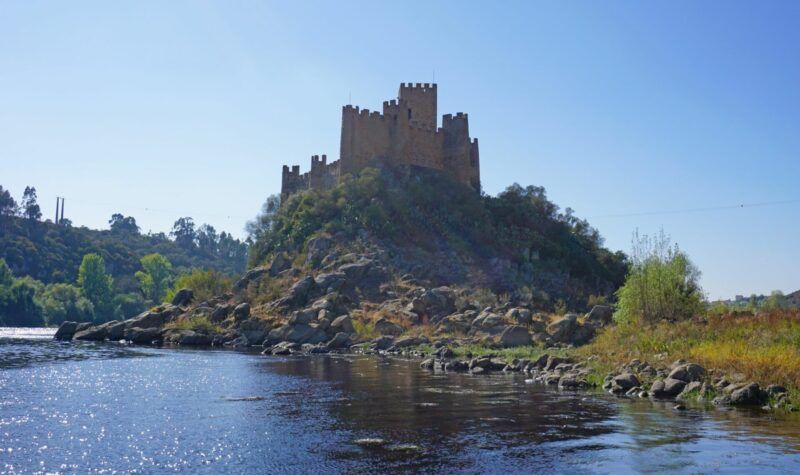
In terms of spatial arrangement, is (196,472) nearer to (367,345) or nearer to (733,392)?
(733,392)

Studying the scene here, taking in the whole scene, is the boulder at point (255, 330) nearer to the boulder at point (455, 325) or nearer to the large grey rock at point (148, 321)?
the large grey rock at point (148, 321)

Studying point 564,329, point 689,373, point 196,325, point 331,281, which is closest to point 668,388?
point 689,373

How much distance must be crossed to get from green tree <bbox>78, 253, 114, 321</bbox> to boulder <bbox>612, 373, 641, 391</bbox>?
3737 inches

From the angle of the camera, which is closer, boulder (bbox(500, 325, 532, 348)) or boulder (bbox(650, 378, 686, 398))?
boulder (bbox(650, 378, 686, 398))

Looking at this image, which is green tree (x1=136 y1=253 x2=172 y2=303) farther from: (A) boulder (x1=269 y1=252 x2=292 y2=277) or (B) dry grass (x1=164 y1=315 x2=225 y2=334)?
(B) dry grass (x1=164 y1=315 x2=225 y2=334)

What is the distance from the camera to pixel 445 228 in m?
71.0

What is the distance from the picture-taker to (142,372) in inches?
1298

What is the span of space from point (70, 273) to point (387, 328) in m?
94.0

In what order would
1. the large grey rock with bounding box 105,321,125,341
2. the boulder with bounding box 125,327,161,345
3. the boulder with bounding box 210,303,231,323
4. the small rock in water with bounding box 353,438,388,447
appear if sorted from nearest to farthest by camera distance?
the small rock in water with bounding box 353,438,388,447, the boulder with bounding box 125,327,161,345, the boulder with bounding box 210,303,231,323, the large grey rock with bounding box 105,321,125,341

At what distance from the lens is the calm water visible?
49.3 ft

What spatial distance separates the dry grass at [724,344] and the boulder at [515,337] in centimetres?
795

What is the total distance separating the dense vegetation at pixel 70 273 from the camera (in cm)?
9844

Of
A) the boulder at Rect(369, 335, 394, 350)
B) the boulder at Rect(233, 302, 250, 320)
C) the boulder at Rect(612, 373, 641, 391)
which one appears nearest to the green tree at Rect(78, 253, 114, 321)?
the boulder at Rect(233, 302, 250, 320)

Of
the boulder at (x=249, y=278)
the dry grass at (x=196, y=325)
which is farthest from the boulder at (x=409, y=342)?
the boulder at (x=249, y=278)
